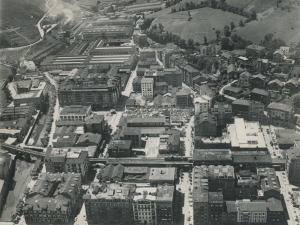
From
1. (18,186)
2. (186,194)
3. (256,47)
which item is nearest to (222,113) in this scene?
(186,194)

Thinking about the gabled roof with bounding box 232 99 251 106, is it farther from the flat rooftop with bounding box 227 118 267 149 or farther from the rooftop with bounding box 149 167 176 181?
the rooftop with bounding box 149 167 176 181

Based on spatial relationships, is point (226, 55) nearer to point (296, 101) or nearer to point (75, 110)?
point (296, 101)

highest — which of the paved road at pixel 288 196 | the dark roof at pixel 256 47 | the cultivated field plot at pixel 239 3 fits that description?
the cultivated field plot at pixel 239 3

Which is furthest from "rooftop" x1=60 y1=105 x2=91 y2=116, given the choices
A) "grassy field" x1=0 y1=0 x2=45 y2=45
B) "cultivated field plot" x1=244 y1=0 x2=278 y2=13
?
"cultivated field plot" x1=244 y1=0 x2=278 y2=13

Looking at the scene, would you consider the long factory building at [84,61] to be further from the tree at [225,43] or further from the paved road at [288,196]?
the paved road at [288,196]

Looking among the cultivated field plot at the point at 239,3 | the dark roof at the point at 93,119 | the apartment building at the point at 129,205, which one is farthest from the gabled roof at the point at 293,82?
the cultivated field plot at the point at 239,3

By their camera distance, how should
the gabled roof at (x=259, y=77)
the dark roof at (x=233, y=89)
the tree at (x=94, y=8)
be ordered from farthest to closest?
the tree at (x=94, y=8), the gabled roof at (x=259, y=77), the dark roof at (x=233, y=89)
